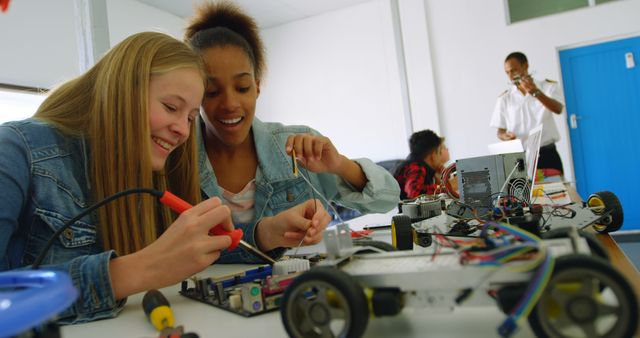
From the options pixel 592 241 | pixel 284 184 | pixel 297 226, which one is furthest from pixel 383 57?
pixel 592 241

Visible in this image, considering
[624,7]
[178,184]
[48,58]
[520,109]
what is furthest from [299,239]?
[624,7]

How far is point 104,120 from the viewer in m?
0.88

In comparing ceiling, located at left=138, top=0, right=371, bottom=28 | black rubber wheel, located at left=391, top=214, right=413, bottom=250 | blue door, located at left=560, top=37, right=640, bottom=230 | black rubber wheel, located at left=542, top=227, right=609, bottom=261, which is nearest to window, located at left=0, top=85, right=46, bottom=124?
ceiling, located at left=138, top=0, right=371, bottom=28

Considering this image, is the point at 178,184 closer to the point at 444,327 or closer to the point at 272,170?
the point at 272,170

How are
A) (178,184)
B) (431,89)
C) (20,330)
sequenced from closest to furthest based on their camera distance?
(20,330)
(178,184)
(431,89)

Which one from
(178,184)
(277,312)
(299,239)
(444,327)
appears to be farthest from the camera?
(178,184)

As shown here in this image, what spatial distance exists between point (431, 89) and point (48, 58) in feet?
12.6

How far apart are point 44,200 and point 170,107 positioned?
30 cm

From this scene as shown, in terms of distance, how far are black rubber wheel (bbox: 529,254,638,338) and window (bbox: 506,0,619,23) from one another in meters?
4.98

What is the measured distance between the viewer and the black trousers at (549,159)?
3271 millimetres

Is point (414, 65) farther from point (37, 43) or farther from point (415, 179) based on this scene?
point (37, 43)

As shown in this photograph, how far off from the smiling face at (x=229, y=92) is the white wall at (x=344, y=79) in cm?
412

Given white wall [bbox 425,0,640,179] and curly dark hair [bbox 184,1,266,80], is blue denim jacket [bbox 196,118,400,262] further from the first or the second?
white wall [bbox 425,0,640,179]

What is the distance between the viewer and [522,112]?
374cm
